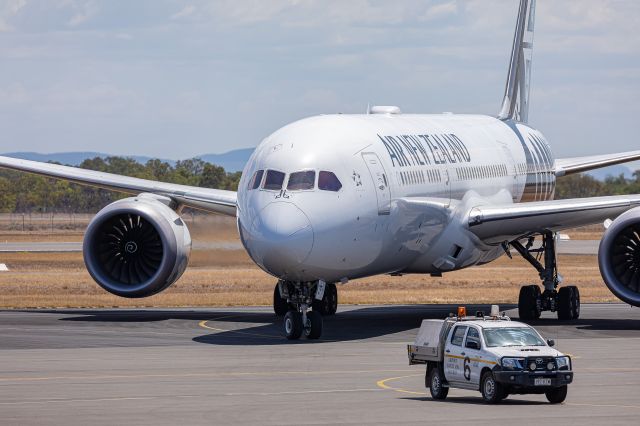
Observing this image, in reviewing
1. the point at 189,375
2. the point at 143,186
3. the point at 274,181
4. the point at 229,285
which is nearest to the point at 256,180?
the point at 274,181

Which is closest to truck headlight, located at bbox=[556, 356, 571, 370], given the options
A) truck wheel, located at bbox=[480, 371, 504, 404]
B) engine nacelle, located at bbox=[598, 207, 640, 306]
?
truck wheel, located at bbox=[480, 371, 504, 404]

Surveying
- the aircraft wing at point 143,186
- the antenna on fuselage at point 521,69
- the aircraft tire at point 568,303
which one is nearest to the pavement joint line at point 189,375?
the aircraft wing at point 143,186

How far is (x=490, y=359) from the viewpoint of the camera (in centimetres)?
2359

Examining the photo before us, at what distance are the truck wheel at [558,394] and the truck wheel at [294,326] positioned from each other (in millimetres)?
11441

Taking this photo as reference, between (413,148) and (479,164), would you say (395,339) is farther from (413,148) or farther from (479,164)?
(479,164)

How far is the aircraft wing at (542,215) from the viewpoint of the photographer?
39469mm

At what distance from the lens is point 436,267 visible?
131 ft

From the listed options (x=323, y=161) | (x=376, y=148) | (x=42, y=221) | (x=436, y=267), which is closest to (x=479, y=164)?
(x=436, y=267)

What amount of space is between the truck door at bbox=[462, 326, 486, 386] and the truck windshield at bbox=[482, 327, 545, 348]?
0.62 feet

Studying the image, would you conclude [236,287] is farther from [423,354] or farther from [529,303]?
[423,354]

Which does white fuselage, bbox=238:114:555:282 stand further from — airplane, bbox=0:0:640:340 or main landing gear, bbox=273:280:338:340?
main landing gear, bbox=273:280:338:340

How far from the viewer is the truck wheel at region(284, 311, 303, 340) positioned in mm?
34250

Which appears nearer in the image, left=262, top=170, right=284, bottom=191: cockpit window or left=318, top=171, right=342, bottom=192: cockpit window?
left=262, top=170, right=284, bottom=191: cockpit window

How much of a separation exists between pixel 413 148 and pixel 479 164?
5011 millimetres
